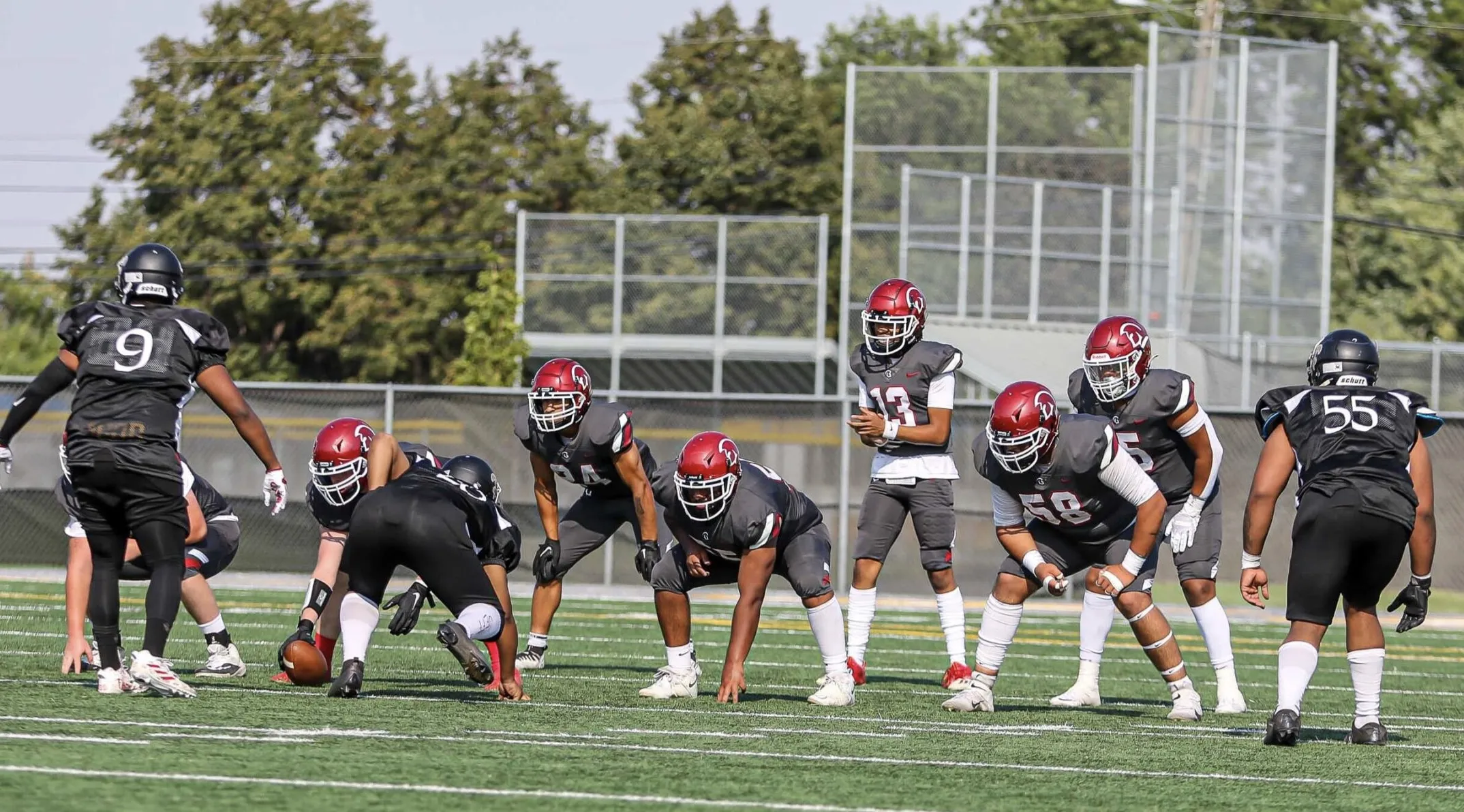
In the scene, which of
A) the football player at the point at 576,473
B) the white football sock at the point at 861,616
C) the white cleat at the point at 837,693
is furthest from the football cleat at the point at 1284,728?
the football player at the point at 576,473

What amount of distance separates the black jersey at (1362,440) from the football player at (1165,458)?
1.14 m

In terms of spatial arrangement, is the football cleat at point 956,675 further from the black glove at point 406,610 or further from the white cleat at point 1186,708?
the black glove at point 406,610

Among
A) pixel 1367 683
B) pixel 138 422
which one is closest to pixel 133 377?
pixel 138 422

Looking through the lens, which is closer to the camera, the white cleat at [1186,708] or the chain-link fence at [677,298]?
the white cleat at [1186,708]

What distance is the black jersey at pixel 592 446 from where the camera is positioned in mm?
9117

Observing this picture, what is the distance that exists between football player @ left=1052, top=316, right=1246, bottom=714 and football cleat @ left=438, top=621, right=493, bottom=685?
8.92 feet

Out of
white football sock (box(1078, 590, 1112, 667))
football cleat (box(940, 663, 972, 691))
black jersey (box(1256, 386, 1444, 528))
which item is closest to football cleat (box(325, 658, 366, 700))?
football cleat (box(940, 663, 972, 691))

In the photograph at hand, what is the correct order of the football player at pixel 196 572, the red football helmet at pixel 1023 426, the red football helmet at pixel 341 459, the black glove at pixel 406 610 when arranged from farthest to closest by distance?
1. the football player at pixel 196 572
2. the red football helmet at pixel 341 459
3. the red football helmet at pixel 1023 426
4. the black glove at pixel 406 610

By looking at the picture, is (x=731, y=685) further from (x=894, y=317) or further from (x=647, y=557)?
(x=894, y=317)

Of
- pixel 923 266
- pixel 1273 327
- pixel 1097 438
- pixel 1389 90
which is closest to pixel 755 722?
pixel 1097 438

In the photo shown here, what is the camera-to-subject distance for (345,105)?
42562mm

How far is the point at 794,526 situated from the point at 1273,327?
18.3 m

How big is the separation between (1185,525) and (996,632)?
0.98 meters

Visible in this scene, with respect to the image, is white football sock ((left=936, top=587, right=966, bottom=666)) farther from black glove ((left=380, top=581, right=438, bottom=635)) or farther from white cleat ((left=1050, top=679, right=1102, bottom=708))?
black glove ((left=380, top=581, right=438, bottom=635))
